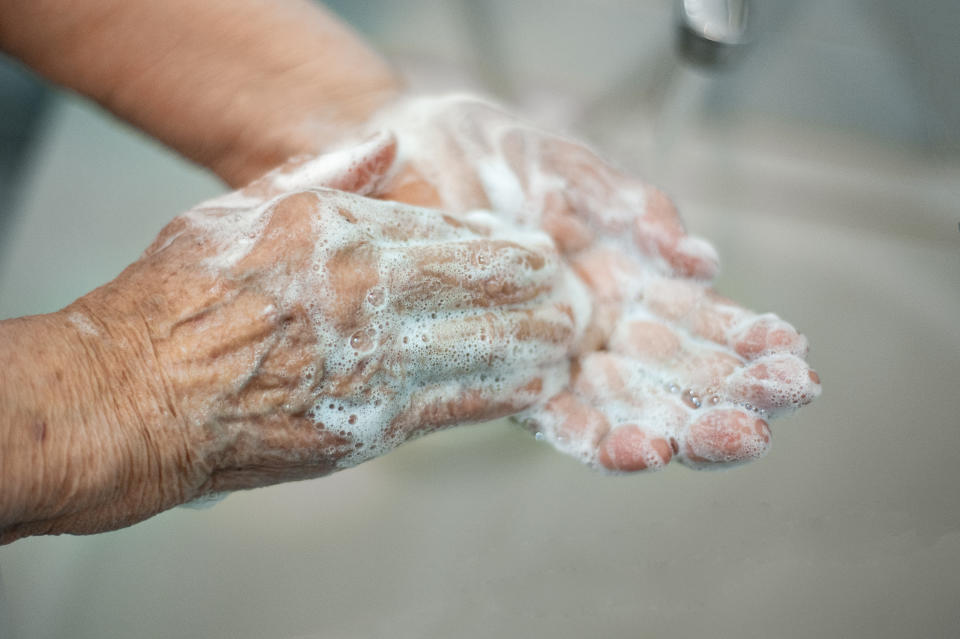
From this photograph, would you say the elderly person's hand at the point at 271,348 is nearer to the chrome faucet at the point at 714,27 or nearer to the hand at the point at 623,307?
the hand at the point at 623,307

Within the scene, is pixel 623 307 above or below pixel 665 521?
above

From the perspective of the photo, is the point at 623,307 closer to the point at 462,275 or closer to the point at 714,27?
the point at 462,275

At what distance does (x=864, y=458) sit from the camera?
0.83m

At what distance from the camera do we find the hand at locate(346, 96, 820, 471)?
2.10ft

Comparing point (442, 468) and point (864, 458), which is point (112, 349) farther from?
point (864, 458)

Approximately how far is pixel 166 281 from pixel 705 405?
20.0 inches

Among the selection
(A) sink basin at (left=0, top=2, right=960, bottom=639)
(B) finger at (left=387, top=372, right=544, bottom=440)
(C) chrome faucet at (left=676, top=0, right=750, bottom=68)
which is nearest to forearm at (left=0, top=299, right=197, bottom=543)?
(B) finger at (left=387, top=372, right=544, bottom=440)

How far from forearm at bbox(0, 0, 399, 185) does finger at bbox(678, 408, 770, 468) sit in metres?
0.58

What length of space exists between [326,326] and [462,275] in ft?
0.43

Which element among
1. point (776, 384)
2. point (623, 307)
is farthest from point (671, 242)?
point (776, 384)

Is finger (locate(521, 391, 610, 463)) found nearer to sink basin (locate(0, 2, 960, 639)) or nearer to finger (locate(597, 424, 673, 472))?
finger (locate(597, 424, 673, 472))

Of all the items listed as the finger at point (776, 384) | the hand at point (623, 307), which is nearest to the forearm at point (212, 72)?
the hand at point (623, 307)

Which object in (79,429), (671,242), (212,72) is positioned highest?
(212,72)

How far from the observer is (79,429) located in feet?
1.66
